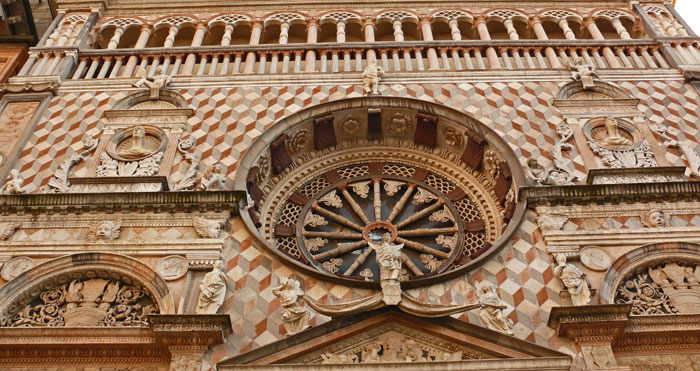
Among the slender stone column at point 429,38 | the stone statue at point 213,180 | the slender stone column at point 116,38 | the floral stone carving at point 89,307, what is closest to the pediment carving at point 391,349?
the floral stone carving at point 89,307

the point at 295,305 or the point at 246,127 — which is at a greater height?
the point at 246,127

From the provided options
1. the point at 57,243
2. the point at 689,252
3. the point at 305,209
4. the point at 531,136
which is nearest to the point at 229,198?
the point at 305,209

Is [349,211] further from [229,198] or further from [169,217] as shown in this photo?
[169,217]

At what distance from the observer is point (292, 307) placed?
8922mm

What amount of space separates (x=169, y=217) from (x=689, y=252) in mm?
7651

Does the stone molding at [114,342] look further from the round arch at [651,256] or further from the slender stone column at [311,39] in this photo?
the slender stone column at [311,39]

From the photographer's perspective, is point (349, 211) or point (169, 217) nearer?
point (169, 217)

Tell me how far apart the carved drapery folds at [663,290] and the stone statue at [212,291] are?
533 centimetres

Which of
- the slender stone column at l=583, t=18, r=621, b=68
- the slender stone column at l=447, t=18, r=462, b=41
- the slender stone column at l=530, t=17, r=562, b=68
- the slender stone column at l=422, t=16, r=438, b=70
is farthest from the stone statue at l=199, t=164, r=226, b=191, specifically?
the slender stone column at l=583, t=18, r=621, b=68

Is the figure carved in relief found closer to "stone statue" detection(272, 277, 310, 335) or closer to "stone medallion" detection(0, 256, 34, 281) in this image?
"stone medallion" detection(0, 256, 34, 281)

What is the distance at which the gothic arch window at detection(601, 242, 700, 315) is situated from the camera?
9.13 m

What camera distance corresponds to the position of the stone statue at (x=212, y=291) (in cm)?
898

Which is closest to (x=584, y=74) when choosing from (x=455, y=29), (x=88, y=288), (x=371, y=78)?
(x=455, y=29)

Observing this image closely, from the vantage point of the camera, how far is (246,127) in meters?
12.6
